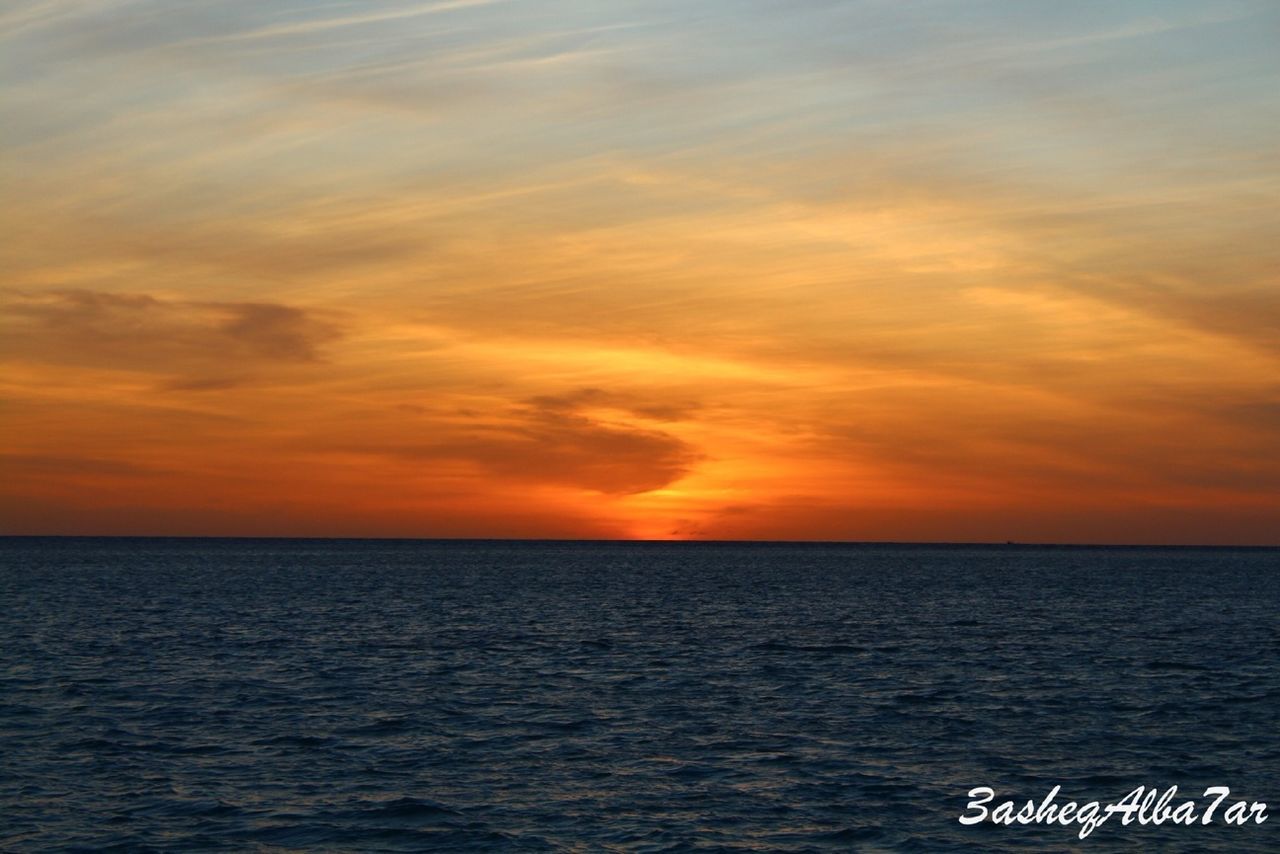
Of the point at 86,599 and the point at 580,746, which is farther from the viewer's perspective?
the point at 86,599

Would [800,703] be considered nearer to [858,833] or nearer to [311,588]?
[858,833]

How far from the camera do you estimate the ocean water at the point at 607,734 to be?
32.5 meters

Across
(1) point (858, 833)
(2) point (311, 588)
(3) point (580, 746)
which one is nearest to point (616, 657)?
(3) point (580, 746)

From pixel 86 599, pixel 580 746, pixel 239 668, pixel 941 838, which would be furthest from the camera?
pixel 86 599

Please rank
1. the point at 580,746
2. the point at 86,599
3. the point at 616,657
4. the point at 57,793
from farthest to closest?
1. the point at 86,599
2. the point at 616,657
3. the point at 580,746
4. the point at 57,793

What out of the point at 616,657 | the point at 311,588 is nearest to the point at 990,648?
the point at 616,657

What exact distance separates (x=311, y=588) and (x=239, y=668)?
105 m

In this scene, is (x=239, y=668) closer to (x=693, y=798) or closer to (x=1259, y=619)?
(x=693, y=798)

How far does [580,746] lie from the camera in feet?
141

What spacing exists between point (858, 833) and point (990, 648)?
50922mm

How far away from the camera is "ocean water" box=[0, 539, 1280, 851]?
107 ft

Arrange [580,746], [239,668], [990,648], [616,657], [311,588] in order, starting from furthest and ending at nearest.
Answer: [311,588] < [990,648] < [616,657] < [239,668] < [580,746]

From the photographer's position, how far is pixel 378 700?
53688 millimetres

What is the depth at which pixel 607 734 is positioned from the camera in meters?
45.5
